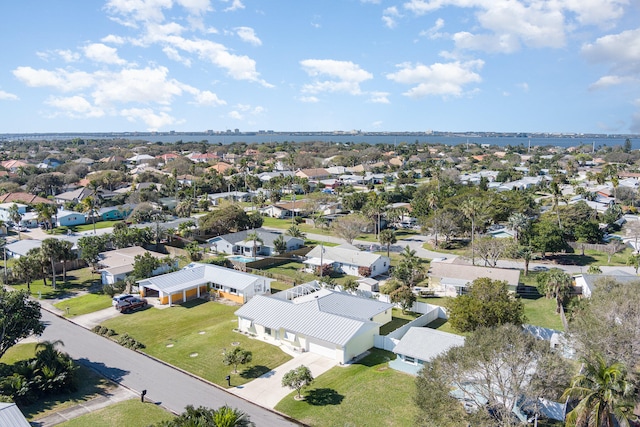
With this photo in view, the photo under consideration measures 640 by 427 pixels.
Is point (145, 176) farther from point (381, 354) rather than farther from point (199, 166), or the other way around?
point (381, 354)

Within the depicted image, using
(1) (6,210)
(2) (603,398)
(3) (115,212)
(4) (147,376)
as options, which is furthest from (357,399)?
(1) (6,210)

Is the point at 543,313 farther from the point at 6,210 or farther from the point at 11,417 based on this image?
the point at 6,210

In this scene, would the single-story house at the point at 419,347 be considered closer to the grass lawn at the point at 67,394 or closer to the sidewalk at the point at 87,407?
the sidewalk at the point at 87,407

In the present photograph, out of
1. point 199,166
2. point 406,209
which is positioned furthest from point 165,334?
point 199,166

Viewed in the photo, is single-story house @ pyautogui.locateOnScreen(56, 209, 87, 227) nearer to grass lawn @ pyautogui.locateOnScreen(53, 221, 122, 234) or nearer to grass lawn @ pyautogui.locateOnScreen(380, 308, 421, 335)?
grass lawn @ pyautogui.locateOnScreen(53, 221, 122, 234)

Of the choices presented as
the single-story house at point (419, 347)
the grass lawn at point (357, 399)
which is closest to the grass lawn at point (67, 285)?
the grass lawn at point (357, 399)

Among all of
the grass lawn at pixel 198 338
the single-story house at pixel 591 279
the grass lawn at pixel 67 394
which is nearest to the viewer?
the grass lawn at pixel 67 394
